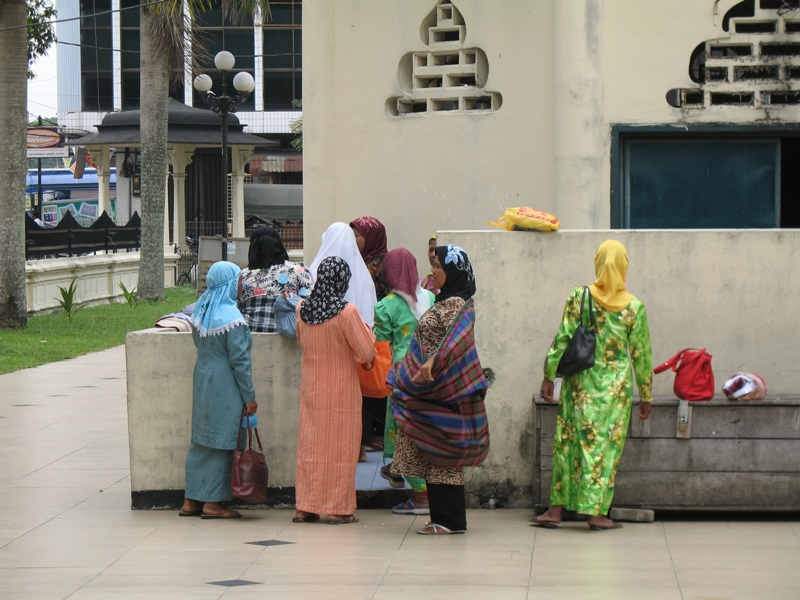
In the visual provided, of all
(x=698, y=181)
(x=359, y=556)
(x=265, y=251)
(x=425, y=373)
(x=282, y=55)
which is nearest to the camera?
(x=359, y=556)

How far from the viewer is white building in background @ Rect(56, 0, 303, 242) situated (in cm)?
5369

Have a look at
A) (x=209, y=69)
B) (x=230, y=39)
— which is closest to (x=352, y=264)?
(x=209, y=69)

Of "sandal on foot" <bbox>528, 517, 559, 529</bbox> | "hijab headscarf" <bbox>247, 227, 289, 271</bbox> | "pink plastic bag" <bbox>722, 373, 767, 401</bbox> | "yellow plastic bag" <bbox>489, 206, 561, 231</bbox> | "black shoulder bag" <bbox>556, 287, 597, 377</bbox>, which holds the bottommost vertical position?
"sandal on foot" <bbox>528, 517, 559, 529</bbox>

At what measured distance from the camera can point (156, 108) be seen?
25547 millimetres

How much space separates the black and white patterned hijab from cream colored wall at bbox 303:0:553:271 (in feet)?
11.0

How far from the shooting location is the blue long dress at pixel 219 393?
793 centimetres

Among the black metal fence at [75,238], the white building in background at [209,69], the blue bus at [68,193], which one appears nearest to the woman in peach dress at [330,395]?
the black metal fence at [75,238]

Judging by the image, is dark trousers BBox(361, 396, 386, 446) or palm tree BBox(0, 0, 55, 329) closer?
dark trousers BBox(361, 396, 386, 446)

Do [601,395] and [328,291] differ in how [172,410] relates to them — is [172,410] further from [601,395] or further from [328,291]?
[601,395]

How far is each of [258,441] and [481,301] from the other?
171 centimetres

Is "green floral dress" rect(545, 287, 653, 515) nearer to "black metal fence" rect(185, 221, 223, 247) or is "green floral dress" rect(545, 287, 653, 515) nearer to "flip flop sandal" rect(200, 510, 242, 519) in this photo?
"flip flop sandal" rect(200, 510, 242, 519)

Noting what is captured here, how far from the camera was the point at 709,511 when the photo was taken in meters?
7.98

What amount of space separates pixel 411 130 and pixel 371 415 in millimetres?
2690

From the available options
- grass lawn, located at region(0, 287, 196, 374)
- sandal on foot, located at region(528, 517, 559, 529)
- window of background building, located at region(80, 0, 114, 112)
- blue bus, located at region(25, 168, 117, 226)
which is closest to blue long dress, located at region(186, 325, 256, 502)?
sandal on foot, located at region(528, 517, 559, 529)
